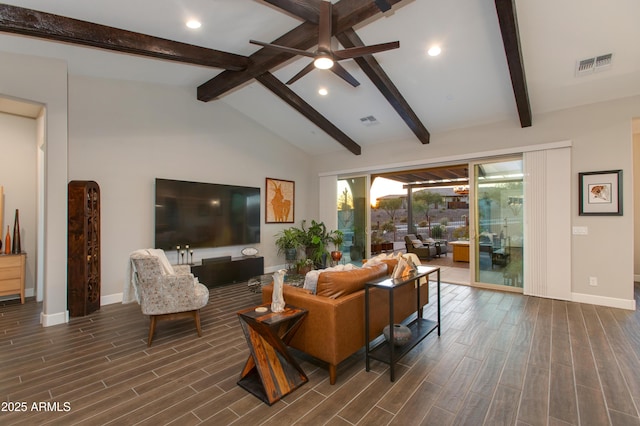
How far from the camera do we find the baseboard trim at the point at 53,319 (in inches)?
144

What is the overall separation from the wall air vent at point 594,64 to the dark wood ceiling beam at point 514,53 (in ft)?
1.99

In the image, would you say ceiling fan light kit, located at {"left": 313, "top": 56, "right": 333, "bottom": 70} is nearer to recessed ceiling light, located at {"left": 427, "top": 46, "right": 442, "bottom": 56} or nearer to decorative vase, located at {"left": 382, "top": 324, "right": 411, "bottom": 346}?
recessed ceiling light, located at {"left": 427, "top": 46, "right": 442, "bottom": 56}

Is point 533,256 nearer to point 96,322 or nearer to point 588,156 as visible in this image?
point 588,156

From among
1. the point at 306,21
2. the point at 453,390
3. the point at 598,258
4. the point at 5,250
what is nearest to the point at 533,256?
the point at 598,258

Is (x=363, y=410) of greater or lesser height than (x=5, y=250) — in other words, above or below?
below

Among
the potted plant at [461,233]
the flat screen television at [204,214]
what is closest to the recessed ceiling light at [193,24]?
the flat screen television at [204,214]

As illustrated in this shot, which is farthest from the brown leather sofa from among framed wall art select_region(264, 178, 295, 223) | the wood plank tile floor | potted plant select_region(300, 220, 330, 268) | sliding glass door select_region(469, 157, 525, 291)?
framed wall art select_region(264, 178, 295, 223)

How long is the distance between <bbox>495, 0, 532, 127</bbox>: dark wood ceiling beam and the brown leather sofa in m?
2.98

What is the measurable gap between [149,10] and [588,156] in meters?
6.18

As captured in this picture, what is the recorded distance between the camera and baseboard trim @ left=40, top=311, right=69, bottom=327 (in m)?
3.65

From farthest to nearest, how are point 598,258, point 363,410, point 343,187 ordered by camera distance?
point 343,187 → point 598,258 → point 363,410

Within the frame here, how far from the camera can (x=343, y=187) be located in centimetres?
764

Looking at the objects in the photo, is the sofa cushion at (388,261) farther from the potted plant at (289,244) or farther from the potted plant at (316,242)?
the potted plant at (289,244)

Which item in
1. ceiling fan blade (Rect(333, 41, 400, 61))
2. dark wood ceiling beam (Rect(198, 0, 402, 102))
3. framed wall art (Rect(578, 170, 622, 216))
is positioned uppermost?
dark wood ceiling beam (Rect(198, 0, 402, 102))
